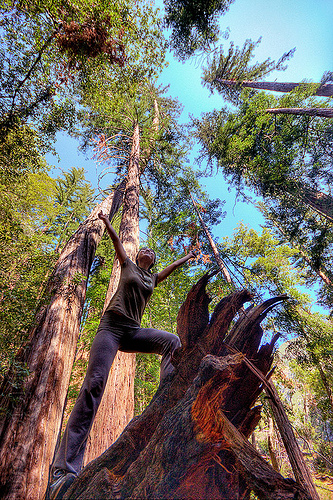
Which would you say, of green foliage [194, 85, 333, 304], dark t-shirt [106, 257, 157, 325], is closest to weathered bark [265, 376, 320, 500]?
dark t-shirt [106, 257, 157, 325]

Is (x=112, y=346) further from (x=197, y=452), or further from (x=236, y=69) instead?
(x=236, y=69)

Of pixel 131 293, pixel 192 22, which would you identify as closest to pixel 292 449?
pixel 131 293

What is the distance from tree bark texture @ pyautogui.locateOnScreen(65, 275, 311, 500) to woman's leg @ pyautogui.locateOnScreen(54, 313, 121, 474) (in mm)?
307

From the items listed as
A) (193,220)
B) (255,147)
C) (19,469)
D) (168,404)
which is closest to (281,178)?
(255,147)

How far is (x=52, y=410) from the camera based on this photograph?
262cm

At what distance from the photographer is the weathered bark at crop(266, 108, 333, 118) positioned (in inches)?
222

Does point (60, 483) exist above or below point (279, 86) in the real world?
below

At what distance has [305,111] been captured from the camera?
19.8 ft

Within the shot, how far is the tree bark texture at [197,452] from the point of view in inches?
33.2

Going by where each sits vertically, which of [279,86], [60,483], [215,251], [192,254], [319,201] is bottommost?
[60,483]

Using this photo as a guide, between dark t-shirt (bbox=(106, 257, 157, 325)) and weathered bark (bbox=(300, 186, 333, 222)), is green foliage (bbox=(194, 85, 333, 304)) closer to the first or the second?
weathered bark (bbox=(300, 186, 333, 222))

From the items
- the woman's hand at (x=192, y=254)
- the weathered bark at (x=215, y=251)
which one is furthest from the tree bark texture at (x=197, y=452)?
the weathered bark at (x=215, y=251)

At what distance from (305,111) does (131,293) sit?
7238 mm

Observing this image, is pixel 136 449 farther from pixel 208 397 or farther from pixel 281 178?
pixel 281 178
